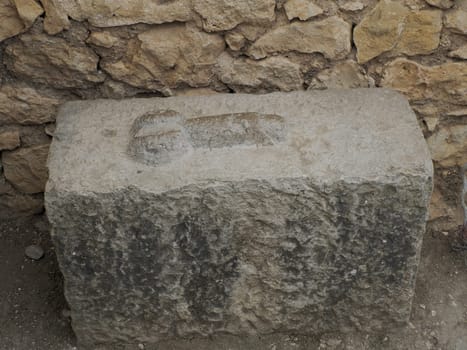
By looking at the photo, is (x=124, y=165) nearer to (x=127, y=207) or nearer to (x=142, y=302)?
(x=127, y=207)

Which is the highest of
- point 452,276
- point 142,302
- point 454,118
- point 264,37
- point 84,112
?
point 264,37

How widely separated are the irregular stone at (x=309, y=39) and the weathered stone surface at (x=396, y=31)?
2.2 inches

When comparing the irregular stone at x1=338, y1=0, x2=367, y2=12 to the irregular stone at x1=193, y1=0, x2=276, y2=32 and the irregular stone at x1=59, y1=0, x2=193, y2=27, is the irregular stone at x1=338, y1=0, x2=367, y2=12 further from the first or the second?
the irregular stone at x1=59, y1=0, x2=193, y2=27

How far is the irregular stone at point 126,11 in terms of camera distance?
2.31 m

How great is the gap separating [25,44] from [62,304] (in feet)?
3.20

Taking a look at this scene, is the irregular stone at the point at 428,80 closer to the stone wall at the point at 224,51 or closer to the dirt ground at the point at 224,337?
the stone wall at the point at 224,51

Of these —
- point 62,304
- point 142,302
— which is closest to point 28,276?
point 62,304

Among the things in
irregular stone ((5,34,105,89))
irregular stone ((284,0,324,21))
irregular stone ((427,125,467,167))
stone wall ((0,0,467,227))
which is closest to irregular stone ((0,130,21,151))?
stone wall ((0,0,467,227))

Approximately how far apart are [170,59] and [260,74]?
13.2 inches

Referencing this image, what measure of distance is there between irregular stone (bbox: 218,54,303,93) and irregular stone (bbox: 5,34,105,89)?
46 cm

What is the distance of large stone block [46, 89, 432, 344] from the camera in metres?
2.05

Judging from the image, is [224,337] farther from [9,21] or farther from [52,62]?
[9,21]

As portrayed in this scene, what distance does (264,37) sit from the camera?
2428mm

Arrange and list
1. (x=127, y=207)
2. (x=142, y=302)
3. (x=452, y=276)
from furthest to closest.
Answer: (x=452, y=276)
(x=142, y=302)
(x=127, y=207)
